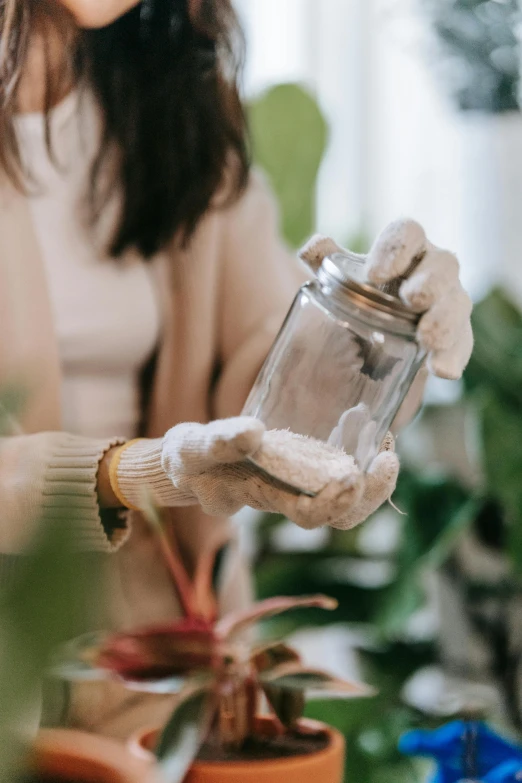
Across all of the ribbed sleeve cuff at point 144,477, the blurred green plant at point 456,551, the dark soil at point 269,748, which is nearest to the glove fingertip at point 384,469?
the ribbed sleeve cuff at point 144,477

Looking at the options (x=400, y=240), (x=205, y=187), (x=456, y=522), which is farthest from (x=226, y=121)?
(x=456, y=522)

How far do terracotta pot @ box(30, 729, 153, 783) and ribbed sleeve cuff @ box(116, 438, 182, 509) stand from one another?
132mm

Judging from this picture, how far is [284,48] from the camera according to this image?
133cm

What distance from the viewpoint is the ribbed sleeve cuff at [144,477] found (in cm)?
44

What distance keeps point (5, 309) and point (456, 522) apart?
0.67 m

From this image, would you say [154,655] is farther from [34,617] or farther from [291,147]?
[291,147]

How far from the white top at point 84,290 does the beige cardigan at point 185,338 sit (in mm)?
20

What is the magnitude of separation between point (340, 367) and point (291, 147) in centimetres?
64

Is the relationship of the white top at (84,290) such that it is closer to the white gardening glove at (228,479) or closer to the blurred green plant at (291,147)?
the white gardening glove at (228,479)

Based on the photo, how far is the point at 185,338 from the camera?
698 millimetres

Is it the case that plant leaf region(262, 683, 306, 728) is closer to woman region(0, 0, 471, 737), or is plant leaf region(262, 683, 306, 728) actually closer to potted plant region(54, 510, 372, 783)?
potted plant region(54, 510, 372, 783)

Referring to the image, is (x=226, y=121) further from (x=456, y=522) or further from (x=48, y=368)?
(x=456, y=522)

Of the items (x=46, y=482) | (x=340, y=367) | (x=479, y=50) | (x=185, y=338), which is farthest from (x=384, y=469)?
(x=479, y=50)

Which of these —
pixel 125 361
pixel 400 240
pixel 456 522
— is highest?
pixel 400 240
